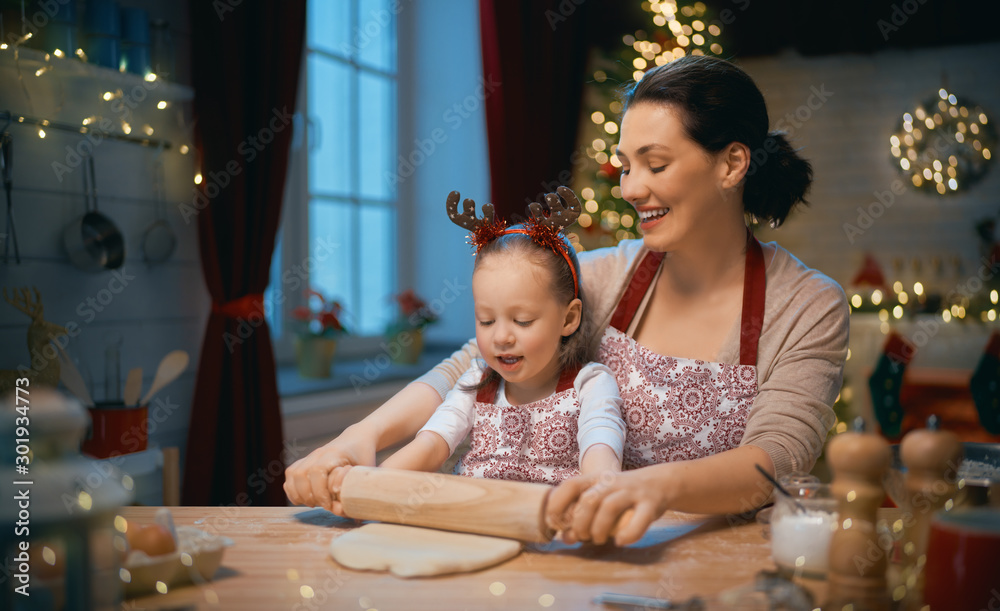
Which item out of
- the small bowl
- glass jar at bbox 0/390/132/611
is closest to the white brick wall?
the small bowl

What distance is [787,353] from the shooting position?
152 centimetres

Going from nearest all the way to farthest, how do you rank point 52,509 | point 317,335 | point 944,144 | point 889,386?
point 52,509 < point 317,335 < point 889,386 < point 944,144

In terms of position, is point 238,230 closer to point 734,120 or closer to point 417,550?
point 734,120

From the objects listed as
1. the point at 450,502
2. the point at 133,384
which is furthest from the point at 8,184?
the point at 450,502

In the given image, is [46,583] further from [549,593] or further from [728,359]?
[728,359]

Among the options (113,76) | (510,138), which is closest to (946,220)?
(510,138)

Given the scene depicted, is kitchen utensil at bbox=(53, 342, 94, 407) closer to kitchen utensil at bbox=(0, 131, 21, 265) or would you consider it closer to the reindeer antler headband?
kitchen utensil at bbox=(0, 131, 21, 265)

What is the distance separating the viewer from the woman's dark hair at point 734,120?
160cm

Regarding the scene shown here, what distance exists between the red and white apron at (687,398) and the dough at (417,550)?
63 cm

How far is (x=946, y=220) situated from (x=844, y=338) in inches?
190

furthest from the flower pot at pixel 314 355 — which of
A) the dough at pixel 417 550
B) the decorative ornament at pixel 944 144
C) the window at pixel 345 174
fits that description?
the decorative ornament at pixel 944 144

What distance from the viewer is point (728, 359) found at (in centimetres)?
161

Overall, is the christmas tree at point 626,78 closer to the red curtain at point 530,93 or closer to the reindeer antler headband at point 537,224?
the red curtain at point 530,93

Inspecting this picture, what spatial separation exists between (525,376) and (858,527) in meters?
0.73
